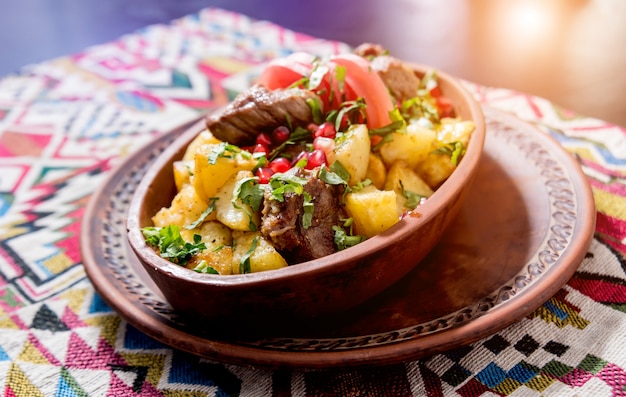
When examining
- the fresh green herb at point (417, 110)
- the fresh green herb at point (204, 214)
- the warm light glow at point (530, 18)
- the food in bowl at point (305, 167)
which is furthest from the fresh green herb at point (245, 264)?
the warm light glow at point (530, 18)

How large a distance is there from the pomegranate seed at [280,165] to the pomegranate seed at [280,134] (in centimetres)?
15

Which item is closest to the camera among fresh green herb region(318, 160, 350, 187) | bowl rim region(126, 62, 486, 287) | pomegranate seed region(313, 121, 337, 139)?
bowl rim region(126, 62, 486, 287)

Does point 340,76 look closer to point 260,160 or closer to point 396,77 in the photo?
point 396,77

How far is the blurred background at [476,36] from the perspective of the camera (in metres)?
3.75

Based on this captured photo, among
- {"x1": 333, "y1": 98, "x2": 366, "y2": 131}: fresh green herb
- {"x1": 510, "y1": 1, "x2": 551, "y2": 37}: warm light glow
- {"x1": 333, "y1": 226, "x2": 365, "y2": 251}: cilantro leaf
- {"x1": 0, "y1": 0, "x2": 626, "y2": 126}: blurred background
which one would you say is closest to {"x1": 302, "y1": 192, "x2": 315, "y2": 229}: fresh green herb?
{"x1": 333, "y1": 226, "x2": 365, "y2": 251}: cilantro leaf

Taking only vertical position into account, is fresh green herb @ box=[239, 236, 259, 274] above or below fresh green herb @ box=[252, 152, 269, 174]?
below

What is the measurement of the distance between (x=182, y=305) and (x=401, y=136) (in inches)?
41.2

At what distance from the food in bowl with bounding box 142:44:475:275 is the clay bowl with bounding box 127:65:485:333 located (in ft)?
0.29

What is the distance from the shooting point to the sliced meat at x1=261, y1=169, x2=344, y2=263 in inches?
75.5

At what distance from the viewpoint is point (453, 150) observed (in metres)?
2.36

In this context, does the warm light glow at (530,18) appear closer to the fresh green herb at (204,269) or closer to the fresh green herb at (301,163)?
the fresh green herb at (301,163)

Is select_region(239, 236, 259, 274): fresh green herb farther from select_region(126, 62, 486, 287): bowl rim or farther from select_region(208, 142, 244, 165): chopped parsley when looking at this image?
select_region(208, 142, 244, 165): chopped parsley

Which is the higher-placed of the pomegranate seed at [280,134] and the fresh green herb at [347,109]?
the fresh green herb at [347,109]

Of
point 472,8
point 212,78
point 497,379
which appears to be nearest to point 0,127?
point 212,78
